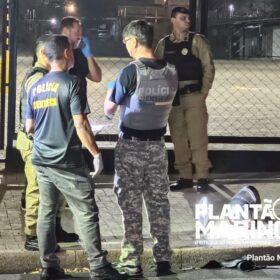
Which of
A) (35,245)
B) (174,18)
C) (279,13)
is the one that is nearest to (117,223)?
(35,245)

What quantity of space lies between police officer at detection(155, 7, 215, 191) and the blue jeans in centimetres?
253

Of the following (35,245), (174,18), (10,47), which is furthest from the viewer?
(10,47)

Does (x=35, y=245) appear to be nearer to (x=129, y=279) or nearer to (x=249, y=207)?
(x=129, y=279)

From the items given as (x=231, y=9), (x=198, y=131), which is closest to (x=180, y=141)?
(x=198, y=131)

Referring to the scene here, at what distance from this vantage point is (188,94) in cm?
710

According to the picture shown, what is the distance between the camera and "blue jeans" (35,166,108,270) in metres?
4.74

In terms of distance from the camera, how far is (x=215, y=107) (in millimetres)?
15391

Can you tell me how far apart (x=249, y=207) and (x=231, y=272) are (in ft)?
3.88

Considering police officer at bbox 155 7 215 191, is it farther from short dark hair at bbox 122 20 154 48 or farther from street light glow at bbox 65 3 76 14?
short dark hair at bbox 122 20 154 48

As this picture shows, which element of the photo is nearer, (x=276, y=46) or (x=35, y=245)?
(x=35, y=245)

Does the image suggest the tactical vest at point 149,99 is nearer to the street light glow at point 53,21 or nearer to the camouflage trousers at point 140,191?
the camouflage trousers at point 140,191

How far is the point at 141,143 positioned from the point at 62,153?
0.61 meters

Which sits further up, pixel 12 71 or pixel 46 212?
pixel 12 71

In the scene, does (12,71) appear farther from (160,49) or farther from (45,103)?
(45,103)
